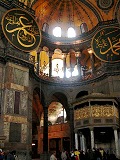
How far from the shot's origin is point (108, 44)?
18000 millimetres

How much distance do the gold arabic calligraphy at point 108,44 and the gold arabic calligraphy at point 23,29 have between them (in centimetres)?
532

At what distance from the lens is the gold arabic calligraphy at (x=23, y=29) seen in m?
14.5

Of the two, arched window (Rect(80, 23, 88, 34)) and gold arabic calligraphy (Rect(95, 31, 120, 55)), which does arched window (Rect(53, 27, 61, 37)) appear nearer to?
arched window (Rect(80, 23, 88, 34))

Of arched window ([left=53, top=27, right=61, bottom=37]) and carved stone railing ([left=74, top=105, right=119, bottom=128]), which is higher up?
arched window ([left=53, top=27, right=61, bottom=37])

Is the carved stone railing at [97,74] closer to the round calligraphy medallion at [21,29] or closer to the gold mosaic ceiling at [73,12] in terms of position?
the round calligraphy medallion at [21,29]

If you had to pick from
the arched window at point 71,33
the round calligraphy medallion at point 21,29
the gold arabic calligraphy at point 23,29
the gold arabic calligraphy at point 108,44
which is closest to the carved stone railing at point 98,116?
the gold arabic calligraphy at point 108,44

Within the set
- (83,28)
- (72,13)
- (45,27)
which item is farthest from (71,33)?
(45,27)

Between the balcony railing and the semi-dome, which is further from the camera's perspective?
the semi-dome

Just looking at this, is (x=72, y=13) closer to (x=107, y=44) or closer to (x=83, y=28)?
(x=83, y=28)

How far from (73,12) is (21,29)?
809 cm

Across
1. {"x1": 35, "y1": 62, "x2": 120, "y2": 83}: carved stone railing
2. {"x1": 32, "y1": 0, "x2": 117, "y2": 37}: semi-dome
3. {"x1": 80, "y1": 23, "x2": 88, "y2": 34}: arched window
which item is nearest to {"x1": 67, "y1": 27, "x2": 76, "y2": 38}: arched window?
{"x1": 32, "y1": 0, "x2": 117, "y2": 37}: semi-dome

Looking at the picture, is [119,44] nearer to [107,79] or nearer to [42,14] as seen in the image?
[107,79]

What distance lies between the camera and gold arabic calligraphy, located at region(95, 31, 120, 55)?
58.4 feet

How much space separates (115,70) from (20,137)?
901 cm
